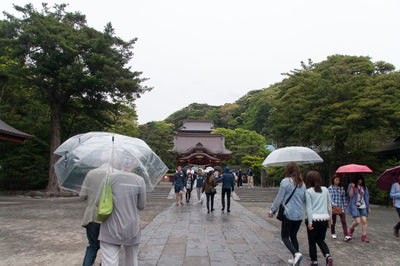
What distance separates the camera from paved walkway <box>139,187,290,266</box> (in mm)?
4383

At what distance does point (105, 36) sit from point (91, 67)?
204 centimetres

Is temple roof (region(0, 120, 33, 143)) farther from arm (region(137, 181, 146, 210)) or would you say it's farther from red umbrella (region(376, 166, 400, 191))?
red umbrella (region(376, 166, 400, 191))

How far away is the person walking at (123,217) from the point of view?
2740 mm

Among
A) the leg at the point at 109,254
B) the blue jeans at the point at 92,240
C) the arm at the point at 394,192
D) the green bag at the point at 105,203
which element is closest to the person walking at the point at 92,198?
the blue jeans at the point at 92,240

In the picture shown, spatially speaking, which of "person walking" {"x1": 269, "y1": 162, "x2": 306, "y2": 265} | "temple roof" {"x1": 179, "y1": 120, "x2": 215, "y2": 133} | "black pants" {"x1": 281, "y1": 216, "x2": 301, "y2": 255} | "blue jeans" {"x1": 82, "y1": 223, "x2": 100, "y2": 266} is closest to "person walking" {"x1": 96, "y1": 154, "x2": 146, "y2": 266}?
"blue jeans" {"x1": 82, "y1": 223, "x2": 100, "y2": 266}

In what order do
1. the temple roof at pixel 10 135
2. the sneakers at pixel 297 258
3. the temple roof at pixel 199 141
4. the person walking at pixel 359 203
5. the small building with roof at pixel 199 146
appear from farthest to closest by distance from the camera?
the temple roof at pixel 199 141
the small building with roof at pixel 199 146
the temple roof at pixel 10 135
the person walking at pixel 359 203
the sneakers at pixel 297 258

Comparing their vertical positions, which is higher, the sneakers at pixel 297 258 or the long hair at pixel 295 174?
the long hair at pixel 295 174

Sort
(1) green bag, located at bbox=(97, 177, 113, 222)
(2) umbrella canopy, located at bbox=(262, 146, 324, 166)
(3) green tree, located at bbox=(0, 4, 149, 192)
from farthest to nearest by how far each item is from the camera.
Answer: (3) green tree, located at bbox=(0, 4, 149, 192), (2) umbrella canopy, located at bbox=(262, 146, 324, 166), (1) green bag, located at bbox=(97, 177, 113, 222)

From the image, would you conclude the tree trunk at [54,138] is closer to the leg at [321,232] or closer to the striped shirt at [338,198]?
the striped shirt at [338,198]

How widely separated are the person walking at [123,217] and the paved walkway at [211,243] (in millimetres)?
1594

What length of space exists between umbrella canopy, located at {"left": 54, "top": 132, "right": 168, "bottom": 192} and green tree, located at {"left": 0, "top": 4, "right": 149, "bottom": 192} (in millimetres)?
12053

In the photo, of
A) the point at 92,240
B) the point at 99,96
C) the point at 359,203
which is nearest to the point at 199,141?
the point at 99,96

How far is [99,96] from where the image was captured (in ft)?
52.1

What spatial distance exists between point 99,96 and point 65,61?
95.7 inches
